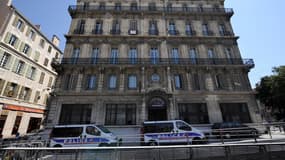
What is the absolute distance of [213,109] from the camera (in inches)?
615

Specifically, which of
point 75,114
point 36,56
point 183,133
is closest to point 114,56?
point 75,114

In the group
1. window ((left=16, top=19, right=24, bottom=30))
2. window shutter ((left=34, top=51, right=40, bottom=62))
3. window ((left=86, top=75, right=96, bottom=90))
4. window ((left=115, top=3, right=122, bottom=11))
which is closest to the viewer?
window ((left=86, top=75, right=96, bottom=90))

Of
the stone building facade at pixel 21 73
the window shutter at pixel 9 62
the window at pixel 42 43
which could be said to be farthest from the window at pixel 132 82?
the window at pixel 42 43

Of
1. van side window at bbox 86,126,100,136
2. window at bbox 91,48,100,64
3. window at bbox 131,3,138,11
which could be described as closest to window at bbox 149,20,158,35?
window at bbox 131,3,138,11

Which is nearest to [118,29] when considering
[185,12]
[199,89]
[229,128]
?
[185,12]

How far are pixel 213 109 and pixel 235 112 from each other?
A: 2.73m

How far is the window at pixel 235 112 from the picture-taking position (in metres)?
15.5

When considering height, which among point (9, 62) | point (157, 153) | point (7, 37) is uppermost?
point (7, 37)

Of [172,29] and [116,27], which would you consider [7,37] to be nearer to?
[116,27]

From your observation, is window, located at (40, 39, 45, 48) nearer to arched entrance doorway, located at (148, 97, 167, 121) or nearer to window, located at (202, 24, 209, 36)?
arched entrance doorway, located at (148, 97, 167, 121)

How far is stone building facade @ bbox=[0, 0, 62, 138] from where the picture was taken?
1766 cm

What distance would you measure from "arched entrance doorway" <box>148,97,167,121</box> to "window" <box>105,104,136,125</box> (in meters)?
1.97

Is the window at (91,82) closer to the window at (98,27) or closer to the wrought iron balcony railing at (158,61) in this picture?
the wrought iron balcony railing at (158,61)

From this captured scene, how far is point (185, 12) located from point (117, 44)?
38.8ft
